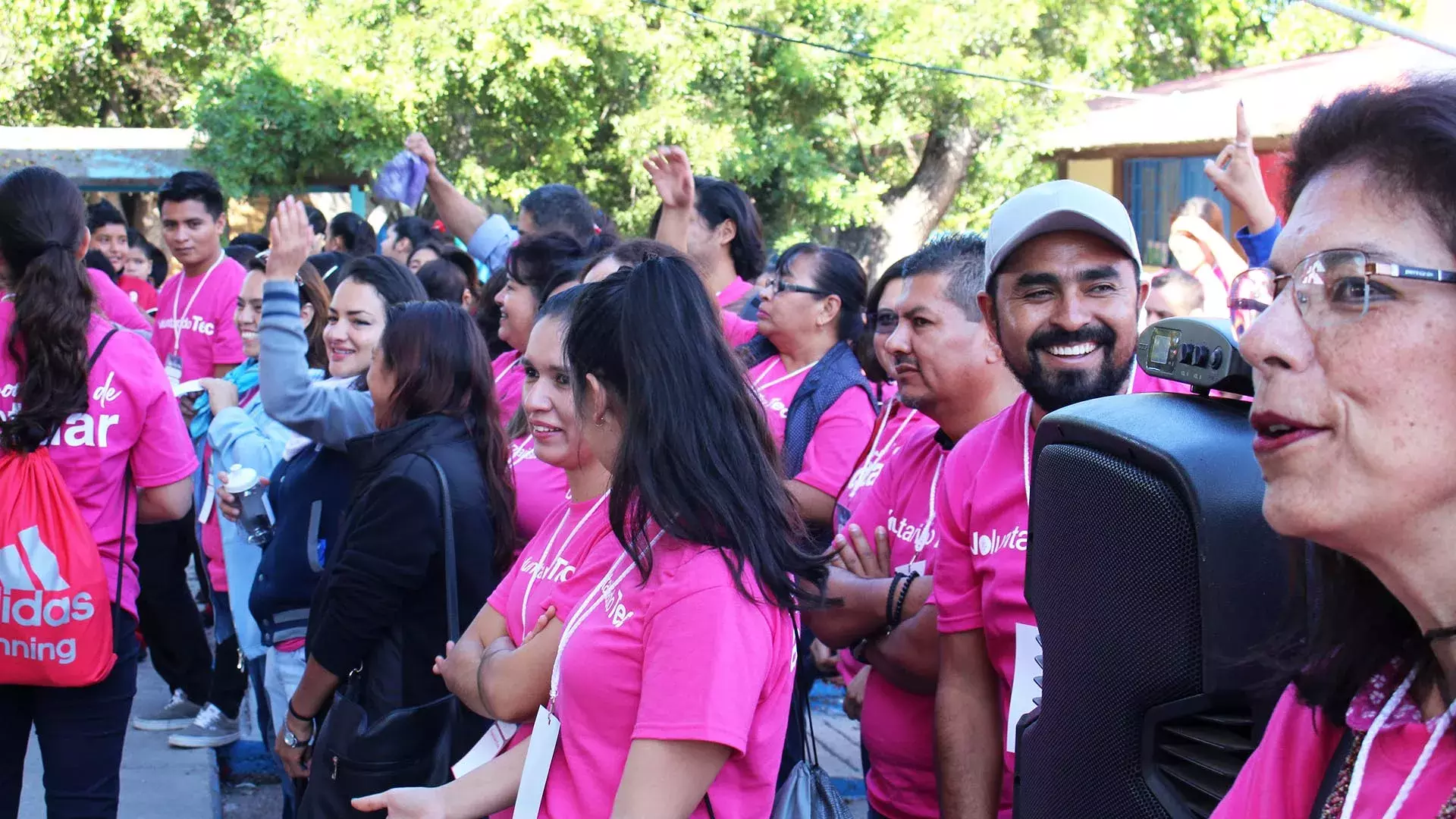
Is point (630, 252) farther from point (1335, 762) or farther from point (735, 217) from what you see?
point (1335, 762)

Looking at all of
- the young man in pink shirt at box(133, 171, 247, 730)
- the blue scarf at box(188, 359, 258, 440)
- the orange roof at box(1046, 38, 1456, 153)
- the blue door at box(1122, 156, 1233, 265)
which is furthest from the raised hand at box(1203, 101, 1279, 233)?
the blue door at box(1122, 156, 1233, 265)

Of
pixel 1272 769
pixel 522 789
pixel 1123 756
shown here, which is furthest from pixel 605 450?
pixel 1272 769

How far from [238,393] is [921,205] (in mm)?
13443

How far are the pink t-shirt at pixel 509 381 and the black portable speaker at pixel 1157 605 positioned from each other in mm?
2698

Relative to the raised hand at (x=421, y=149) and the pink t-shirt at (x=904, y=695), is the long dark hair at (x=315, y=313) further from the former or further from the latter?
the pink t-shirt at (x=904, y=695)

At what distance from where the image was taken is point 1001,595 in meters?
2.26

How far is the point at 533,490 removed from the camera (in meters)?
3.53

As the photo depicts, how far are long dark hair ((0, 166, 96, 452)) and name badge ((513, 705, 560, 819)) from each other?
6.54 ft

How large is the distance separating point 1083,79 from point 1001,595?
18.4 meters

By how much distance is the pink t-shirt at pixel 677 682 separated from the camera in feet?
6.48

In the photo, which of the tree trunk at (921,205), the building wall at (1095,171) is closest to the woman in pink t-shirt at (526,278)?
the building wall at (1095,171)

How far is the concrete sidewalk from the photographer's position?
15.9ft

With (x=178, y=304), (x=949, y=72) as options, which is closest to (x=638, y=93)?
(x=949, y=72)

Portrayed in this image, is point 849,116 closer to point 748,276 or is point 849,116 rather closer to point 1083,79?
point 1083,79
